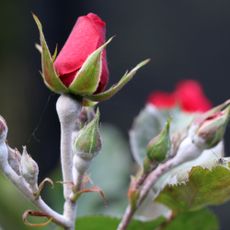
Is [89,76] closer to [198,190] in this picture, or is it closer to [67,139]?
[67,139]

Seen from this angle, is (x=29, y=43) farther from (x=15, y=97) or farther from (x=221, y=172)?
(x=221, y=172)

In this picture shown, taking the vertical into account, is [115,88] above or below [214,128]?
above

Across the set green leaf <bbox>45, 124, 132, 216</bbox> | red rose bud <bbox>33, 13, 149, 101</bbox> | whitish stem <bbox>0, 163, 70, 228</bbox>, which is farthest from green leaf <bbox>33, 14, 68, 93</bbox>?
green leaf <bbox>45, 124, 132, 216</bbox>

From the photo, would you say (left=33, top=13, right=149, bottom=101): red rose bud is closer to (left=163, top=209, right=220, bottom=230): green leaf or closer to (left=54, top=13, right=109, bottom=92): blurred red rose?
(left=54, top=13, right=109, bottom=92): blurred red rose

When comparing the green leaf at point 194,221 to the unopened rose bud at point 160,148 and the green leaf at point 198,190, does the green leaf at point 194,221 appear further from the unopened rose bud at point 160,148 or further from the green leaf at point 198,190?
the unopened rose bud at point 160,148

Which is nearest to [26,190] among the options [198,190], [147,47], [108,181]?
[198,190]

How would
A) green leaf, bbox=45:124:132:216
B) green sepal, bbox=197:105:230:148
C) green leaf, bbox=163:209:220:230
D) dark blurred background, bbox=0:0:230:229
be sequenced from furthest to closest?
1. dark blurred background, bbox=0:0:230:229
2. green leaf, bbox=45:124:132:216
3. green leaf, bbox=163:209:220:230
4. green sepal, bbox=197:105:230:148
